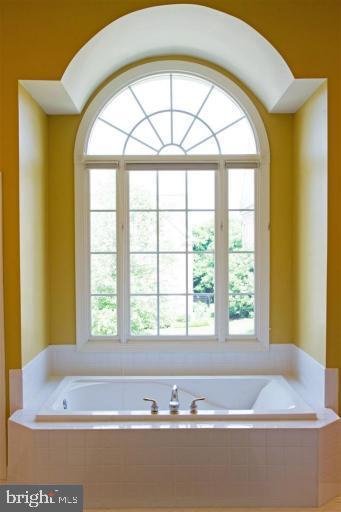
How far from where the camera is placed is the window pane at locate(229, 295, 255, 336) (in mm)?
3807

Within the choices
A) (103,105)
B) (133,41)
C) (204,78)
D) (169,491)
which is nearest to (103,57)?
(133,41)

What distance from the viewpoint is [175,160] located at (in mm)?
3746

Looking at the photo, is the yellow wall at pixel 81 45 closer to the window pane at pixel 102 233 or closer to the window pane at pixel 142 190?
the window pane at pixel 102 233

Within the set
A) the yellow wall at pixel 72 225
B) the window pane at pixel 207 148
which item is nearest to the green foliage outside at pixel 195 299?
the yellow wall at pixel 72 225

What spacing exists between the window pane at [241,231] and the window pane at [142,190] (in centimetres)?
67

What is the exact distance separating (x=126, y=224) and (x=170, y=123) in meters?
0.91

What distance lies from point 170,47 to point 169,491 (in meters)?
3.12

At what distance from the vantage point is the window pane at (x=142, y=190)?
3.79 m

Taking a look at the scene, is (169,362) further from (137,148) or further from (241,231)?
(137,148)

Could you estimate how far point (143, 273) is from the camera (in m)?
3.82

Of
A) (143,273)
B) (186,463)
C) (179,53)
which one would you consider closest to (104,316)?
(143,273)

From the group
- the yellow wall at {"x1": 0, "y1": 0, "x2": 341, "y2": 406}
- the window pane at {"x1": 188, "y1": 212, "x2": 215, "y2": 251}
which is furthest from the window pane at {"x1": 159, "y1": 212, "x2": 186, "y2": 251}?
the yellow wall at {"x1": 0, "y1": 0, "x2": 341, "y2": 406}

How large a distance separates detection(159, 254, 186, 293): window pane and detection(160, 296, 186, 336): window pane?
82 mm

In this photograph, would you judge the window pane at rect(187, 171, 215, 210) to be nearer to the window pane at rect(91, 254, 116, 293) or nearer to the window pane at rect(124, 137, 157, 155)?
the window pane at rect(124, 137, 157, 155)
